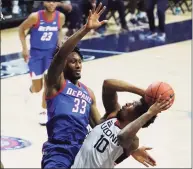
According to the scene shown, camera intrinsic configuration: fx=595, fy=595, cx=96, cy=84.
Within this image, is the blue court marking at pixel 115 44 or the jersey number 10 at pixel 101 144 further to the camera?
the blue court marking at pixel 115 44

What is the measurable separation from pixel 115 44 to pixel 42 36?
496 centimetres

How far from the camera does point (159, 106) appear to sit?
282 centimetres

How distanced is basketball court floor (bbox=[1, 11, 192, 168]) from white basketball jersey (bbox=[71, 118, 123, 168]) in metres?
2.61

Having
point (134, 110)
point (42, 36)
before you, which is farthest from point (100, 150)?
point (42, 36)

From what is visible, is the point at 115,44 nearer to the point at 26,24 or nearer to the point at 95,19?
the point at 26,24

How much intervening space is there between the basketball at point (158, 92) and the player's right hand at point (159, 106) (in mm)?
26

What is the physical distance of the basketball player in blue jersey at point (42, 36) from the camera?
22.5ft

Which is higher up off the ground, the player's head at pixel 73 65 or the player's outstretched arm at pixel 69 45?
the player's outstretched arm at pixel 69 45

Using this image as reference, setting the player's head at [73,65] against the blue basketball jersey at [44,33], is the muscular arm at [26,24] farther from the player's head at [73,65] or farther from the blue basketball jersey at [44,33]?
the player's head at [73,65]

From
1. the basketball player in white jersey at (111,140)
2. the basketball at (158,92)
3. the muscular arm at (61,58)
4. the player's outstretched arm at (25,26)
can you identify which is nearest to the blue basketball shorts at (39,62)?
the player's outstretched arm at (25,26)

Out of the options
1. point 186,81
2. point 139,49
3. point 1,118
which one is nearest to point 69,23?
point 139,49

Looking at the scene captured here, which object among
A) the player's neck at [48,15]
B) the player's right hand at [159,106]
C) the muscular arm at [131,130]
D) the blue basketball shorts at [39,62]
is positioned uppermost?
the player's right hand at [159,106]

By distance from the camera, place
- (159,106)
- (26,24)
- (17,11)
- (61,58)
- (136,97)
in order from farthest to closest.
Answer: (17,11) < (136,97) < (26,24) < (61,58) < (159,106)

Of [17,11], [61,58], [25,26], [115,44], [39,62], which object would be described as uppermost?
[61,58]
